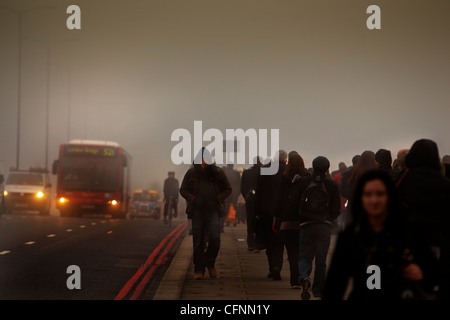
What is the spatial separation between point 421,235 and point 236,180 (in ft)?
52.2

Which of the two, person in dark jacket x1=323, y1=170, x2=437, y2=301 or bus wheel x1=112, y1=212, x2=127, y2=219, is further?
bus wheel x1=112, y1=212, x2=127, y2=219

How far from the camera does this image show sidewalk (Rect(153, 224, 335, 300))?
1022cm

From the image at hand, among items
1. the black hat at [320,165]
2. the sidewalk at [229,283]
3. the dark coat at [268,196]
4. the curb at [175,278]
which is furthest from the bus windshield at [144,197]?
the black hat at [320,165]

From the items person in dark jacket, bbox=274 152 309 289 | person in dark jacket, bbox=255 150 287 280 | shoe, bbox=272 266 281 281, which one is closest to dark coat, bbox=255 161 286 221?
person in dark jacket, bbox=255 150 287 280

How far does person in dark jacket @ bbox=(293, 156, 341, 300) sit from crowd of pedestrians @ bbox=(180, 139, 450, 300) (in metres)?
0.01

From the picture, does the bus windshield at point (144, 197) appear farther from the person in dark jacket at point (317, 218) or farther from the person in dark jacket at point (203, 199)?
the person in dark jacket at point (317, 218)

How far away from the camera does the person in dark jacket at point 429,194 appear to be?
265 inches

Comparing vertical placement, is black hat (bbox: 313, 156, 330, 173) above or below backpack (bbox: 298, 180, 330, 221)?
above

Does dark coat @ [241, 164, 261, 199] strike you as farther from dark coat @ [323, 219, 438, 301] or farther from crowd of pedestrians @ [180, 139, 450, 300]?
dark coat @ [323, 219, 438, 301]

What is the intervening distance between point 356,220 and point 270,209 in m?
7.76

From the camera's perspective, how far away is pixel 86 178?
35.7 metres

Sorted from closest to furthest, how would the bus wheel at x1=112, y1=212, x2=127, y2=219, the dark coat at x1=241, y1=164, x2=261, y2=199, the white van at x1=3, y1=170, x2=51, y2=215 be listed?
the dark coat at x1=241, y1=164, x2=261, y2=199 → the bus wheel at x1=112, y1=212, x2=127, y2=219 → the white van at x1=3, y1=170, x2=51, y2=215

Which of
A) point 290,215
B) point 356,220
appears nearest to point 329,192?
point 290,215

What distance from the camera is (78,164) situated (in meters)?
35.5
